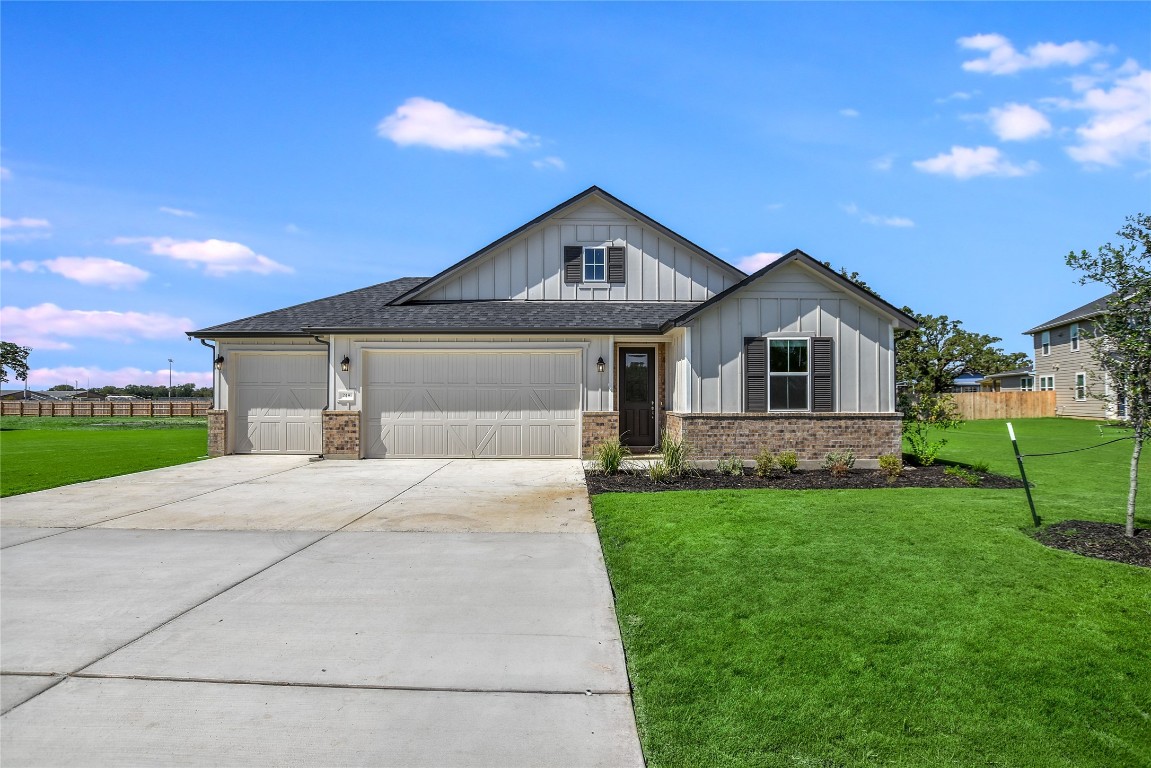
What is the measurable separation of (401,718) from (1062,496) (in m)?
9.55

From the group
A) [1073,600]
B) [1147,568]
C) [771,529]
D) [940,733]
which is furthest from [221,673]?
[1147,568]

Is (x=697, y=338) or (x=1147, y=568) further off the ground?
(x=697, y=338)

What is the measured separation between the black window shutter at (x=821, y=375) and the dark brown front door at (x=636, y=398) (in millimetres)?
3984

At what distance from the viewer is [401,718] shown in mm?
3275

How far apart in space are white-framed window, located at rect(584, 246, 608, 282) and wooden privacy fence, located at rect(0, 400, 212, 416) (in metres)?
35.0

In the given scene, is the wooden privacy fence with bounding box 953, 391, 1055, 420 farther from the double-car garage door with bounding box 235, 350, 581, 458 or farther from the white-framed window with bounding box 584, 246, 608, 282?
the double-car garage door with bounding box 235, 350, 581, 458

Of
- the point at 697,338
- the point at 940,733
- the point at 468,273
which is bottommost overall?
the point at 940,733

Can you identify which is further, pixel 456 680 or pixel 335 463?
pixel 335 463

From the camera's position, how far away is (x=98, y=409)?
43125 millimetres

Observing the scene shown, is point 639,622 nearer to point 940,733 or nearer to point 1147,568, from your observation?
point 940,733

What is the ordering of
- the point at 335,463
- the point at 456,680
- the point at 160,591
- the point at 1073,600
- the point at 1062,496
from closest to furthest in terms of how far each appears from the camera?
the point at 456,680
the point at 1073,600
the point at 160,591
the point at 1062,496
the point at 335,463

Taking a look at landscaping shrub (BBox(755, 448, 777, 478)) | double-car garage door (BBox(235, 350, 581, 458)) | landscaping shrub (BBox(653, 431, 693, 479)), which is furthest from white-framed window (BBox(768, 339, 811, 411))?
double-car garage door (BBox(235, 350, 581, 458))

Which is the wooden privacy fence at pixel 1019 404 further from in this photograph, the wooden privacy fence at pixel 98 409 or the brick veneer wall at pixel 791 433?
the wooden privacy fence at pixel 98 409

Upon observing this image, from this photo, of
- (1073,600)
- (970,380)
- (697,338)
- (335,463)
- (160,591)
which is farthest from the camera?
(970,380)
